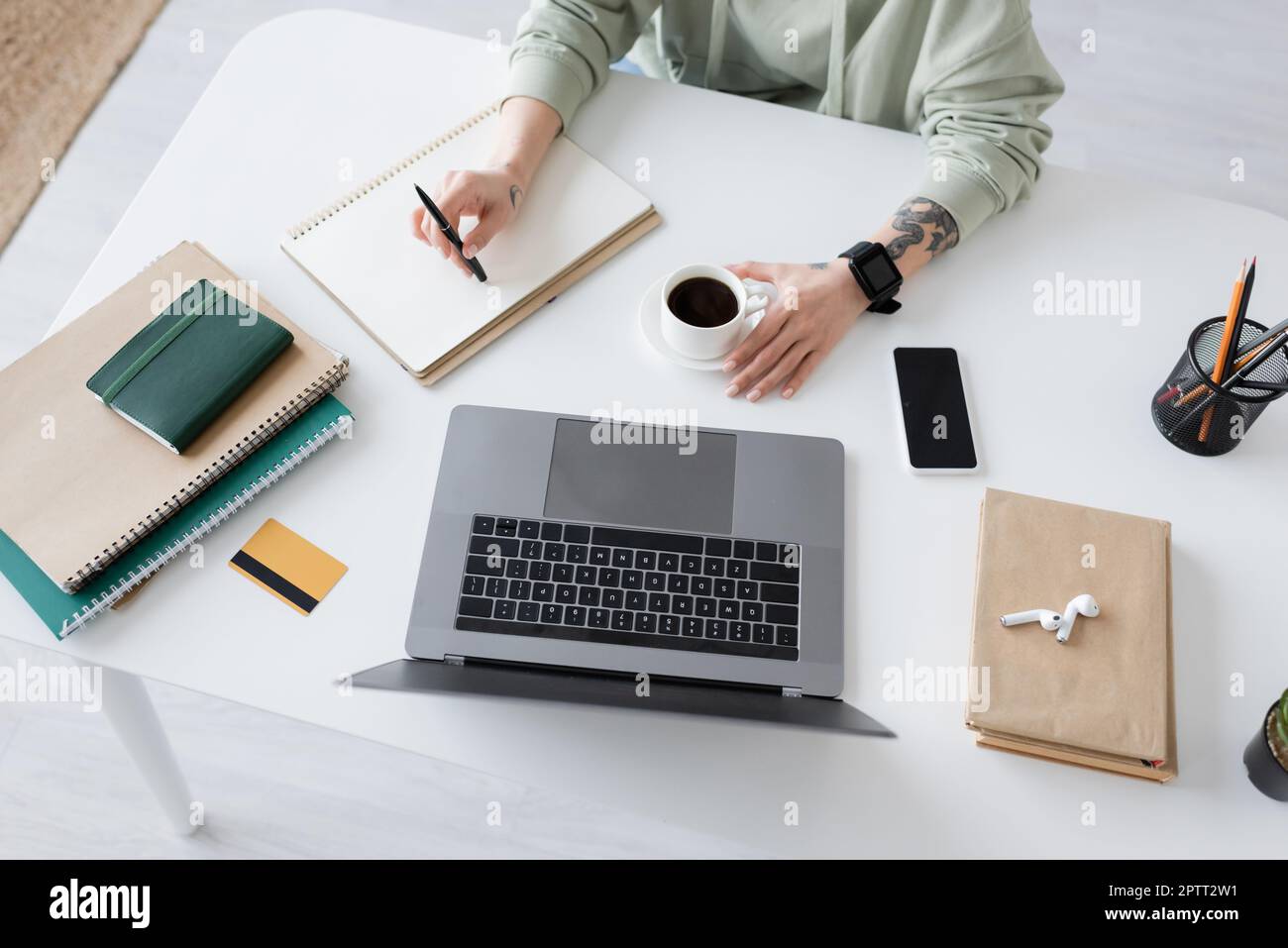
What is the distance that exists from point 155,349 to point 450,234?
0.30 metres

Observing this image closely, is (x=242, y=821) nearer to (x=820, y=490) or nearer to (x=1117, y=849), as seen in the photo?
(x=820, y=490)

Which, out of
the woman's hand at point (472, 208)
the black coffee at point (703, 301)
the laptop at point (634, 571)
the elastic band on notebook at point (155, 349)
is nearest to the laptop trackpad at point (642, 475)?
the laptop at point (634, 571)

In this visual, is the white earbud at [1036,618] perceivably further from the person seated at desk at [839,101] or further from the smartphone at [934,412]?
the person seated at desk at [839,101]

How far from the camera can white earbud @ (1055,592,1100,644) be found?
2.62 ft

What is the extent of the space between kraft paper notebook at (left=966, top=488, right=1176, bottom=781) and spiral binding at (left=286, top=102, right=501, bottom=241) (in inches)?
27.4

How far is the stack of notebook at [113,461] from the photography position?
2.65ft

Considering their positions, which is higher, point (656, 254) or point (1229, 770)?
point (656, 254)

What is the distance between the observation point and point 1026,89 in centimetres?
105

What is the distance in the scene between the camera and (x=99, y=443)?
0.85 meters

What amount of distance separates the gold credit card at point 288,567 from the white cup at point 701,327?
381 mm
